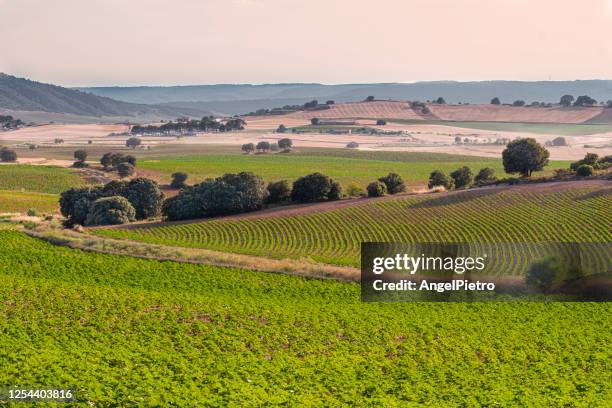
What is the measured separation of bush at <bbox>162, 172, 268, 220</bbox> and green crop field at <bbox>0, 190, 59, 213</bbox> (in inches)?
847

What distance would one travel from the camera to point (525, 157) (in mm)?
89062

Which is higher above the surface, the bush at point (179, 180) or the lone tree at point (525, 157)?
the lone tree at point (525, 157)

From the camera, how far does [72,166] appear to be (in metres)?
139

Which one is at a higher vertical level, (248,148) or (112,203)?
(248,148)

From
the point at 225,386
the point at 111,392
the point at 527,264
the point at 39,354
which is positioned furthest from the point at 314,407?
the point at 527,264

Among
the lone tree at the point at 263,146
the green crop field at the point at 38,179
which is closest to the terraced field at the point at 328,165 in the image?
the lone tree at the point at 263,146

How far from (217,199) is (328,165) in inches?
2636

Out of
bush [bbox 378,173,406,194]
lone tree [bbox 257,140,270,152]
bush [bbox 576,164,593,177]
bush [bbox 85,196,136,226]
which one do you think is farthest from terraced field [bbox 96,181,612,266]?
lone tree [bbox 257,140,270,152]

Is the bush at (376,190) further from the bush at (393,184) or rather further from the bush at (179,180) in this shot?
the bush at (179,180)

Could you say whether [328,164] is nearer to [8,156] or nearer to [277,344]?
[8,156]

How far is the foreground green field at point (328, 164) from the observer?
4875 inches

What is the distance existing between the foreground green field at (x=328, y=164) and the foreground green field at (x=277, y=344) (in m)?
70.3

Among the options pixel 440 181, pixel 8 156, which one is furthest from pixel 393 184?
pixel 8 156

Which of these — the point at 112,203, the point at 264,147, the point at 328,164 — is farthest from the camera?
the point at 264,147
